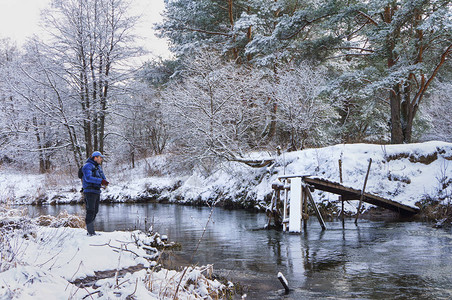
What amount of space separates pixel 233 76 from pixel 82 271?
17204 mm

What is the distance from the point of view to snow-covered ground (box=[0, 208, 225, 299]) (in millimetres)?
3723

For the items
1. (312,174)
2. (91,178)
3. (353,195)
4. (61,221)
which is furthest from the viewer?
(312,174)

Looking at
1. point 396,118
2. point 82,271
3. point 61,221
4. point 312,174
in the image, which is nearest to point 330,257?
point 82,271

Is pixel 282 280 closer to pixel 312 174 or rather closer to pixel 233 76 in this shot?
pixel 312 174

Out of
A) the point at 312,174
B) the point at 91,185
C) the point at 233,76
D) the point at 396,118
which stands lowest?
the point at 91,185

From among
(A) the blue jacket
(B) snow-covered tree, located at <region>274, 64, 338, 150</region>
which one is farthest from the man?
(B) snow-covered tree, located at <region>274, 64, 338, 150</region>

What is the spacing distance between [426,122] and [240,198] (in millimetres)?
15455

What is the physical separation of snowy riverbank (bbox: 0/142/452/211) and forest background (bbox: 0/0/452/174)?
1273mm

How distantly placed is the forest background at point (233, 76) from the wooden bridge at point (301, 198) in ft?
16.3

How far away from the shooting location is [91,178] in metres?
8.23

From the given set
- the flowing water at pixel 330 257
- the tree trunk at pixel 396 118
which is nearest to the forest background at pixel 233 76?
the tree trunk at pixel 396 118

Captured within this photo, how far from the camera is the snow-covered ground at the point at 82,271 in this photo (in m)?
3.72

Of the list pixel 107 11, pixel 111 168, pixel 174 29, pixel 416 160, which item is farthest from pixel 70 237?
pixel 111 168

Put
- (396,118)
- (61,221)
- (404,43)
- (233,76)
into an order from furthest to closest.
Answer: (233,76), (396,118), (404,43), (61,221)
